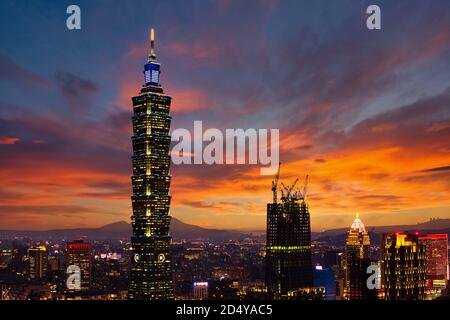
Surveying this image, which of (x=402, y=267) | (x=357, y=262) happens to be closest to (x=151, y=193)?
(x=357, y=262)

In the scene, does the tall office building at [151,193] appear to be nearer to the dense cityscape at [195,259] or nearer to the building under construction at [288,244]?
the dense cityscape at [195,259]

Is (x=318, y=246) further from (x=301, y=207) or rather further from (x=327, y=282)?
(x=327, y=282)

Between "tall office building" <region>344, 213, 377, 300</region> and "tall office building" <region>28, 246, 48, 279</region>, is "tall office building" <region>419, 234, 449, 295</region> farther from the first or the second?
"tall office building" <region>28, 246, 48, 279</region>

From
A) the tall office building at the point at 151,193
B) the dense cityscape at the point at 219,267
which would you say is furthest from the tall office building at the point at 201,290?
the tall office building at the point at 151,193

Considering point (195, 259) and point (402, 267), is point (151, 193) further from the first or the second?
point (402, 267)
